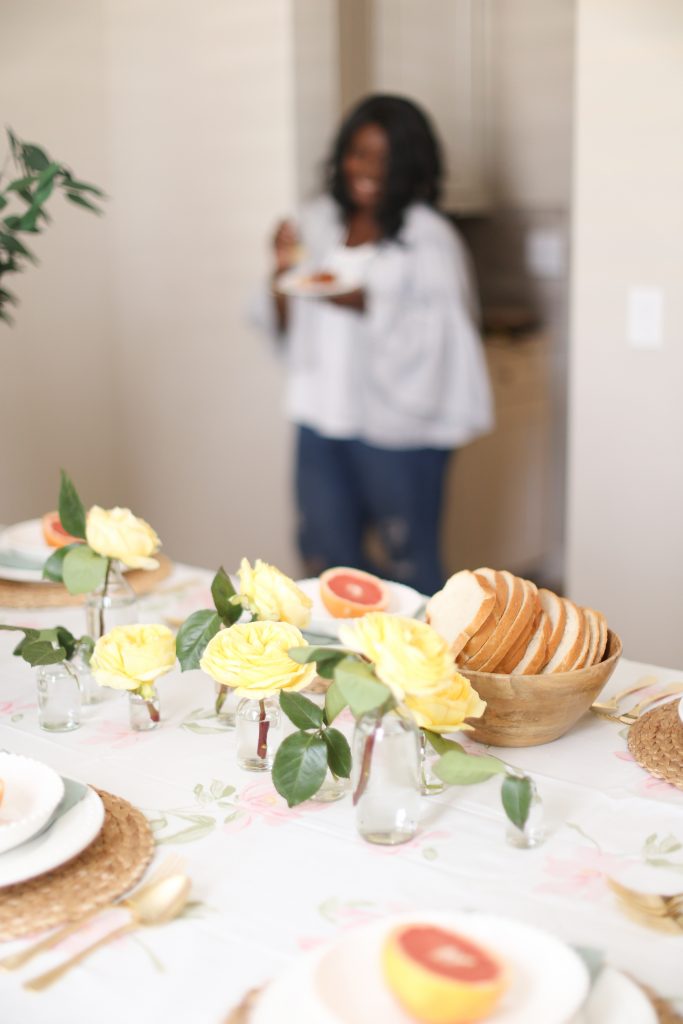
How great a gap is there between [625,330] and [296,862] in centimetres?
184

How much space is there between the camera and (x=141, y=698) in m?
1.18

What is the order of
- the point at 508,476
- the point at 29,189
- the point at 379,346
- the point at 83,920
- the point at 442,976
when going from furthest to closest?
the point at 508,476 < the point at 379,346 < the point at 29,189 < the point at 83,920 < the point at 442,976

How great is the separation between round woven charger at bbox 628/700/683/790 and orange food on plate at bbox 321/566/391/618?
1.14 ft

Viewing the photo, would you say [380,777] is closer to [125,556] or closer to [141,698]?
[141,698]

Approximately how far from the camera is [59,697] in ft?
3.95

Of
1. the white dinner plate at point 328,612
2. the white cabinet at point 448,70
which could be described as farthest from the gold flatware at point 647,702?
the white cabinet at point 448,70

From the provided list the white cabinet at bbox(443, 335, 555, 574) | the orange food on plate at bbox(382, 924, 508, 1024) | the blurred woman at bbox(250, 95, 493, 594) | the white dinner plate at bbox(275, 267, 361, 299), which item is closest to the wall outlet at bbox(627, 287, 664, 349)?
the blurred woman at bbox(250, 95, 493, 594)

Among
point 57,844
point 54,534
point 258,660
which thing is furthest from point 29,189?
point 57,844

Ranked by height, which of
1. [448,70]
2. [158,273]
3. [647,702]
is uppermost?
[448,70]

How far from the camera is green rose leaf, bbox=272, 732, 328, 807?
990 mm

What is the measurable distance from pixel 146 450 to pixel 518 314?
1330mm

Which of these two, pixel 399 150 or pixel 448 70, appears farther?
pixel 448 70

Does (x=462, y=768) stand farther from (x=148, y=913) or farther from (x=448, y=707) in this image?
(x=148, y=913)

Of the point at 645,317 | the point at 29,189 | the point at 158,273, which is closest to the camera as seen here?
the point at 29,189
